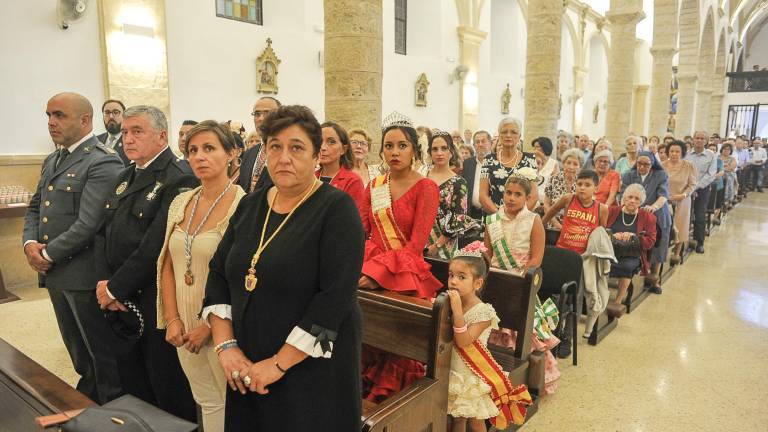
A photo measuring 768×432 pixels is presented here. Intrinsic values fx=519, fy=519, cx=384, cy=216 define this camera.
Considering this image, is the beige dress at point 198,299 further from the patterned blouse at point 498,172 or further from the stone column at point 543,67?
the stone column at point 543,67

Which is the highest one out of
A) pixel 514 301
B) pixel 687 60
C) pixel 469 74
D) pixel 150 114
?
pixel 687 60

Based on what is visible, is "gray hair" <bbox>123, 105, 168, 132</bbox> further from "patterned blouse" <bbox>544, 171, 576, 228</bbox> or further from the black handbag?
"patterned blouse" <bbox>544, 171, 576, 228</bbox>

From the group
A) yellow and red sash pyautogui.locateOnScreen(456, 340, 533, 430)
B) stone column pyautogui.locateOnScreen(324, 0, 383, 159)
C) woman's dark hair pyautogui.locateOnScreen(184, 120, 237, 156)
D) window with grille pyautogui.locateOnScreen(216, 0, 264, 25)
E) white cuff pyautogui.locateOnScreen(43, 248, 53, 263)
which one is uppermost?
window with grille pyautogui.locateOnScreen(216, 0, 264, 25)

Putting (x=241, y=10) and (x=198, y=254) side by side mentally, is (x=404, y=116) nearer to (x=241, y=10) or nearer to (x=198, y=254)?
(x=198, y=254)

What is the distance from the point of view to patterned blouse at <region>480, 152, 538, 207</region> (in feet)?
16.0

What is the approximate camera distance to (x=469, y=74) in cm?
1373

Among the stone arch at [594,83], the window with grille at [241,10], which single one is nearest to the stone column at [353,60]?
the window with grille at [241,10]

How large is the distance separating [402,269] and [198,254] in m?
1.05

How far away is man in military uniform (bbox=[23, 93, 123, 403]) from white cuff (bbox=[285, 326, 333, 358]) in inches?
76.0

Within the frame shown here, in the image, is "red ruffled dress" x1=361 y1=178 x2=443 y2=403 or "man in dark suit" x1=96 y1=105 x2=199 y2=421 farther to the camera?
"red ruffled dress" x1=361 y1=178 x2=443 y2=403

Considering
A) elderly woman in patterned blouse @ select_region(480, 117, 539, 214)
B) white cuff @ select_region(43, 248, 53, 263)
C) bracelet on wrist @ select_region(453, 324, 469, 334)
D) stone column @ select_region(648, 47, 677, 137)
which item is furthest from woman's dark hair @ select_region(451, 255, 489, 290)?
stone column @ select_region(648, 47, 677, 137)

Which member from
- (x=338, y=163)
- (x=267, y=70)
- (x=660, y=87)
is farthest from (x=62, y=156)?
A: (x=660, y=87)

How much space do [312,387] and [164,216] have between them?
51.6 inches

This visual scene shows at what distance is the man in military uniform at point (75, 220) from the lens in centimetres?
295
